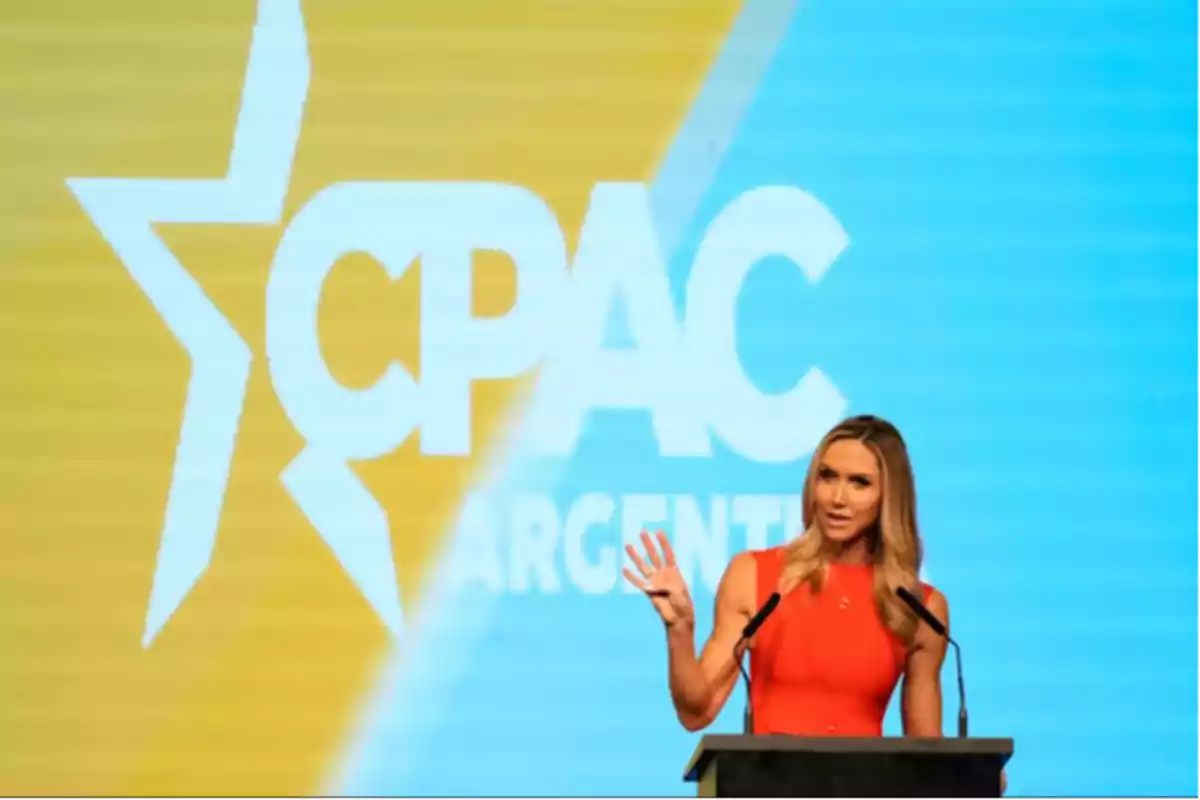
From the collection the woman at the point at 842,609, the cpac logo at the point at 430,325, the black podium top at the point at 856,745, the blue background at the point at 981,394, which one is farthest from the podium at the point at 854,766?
the cpac logo at the point at 430,325

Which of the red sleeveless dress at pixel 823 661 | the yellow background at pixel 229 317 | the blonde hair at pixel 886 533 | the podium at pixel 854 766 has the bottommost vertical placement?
the podium at pixel 854 766

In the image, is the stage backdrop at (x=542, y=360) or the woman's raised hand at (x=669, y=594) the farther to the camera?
the stage backdrop at (x=542, y=360)

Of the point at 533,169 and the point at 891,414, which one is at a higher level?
the point at 533,169

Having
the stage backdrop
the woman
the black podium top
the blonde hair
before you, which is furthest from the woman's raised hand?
the stage backdrop

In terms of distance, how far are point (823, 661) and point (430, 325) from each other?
5.01ft

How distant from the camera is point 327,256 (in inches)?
164

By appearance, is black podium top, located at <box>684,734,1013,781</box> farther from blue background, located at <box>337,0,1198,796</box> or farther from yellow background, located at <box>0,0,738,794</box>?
yellow background, located at <box>0,0,738,794</box>

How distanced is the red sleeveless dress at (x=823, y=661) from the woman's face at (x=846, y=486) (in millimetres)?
111

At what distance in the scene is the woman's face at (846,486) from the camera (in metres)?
2.97

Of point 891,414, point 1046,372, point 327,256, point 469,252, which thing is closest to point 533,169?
point 469,252

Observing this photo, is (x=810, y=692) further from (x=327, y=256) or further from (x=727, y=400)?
(x=327, y=256)

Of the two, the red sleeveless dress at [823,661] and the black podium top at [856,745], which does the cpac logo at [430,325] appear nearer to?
the red sleeveless dress at [823,661]

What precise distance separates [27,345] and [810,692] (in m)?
2.13

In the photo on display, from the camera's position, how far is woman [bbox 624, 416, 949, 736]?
2967 mm
